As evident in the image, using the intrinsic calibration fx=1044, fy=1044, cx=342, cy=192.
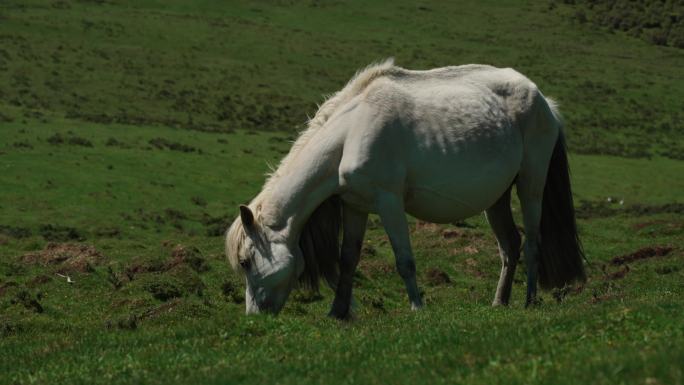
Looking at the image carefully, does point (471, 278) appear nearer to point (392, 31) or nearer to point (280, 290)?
point (280, 290)

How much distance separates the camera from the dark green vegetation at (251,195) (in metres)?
9.83

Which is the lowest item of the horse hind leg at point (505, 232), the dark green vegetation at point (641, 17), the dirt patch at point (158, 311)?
the dark green vegetation at point (641, 17)

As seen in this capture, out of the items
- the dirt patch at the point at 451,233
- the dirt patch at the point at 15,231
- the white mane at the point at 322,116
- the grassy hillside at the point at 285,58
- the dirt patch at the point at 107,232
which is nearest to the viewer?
the white mane at the point at 322,116

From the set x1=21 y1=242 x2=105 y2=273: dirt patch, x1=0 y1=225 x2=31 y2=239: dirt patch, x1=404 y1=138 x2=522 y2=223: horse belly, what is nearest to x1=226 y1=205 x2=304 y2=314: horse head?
x1=404 y1=138 x2=522 y2=223: horse belly

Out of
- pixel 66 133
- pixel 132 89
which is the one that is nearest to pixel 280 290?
pixel 66 133

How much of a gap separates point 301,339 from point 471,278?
13.2 meters

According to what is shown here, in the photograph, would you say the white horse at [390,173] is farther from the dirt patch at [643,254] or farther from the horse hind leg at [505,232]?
the dirt patch at [643,254]

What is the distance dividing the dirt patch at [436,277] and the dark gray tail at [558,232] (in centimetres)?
636

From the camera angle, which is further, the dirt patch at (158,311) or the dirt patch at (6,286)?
the dirt patch at (6,286)

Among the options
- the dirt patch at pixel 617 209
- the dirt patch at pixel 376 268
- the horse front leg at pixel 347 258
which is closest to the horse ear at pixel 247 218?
the horse front leg at pixel 347 258

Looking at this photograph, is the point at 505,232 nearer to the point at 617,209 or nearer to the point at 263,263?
the point at 263,263

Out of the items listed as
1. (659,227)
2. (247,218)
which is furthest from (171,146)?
(247,218)

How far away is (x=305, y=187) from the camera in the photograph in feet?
46.9

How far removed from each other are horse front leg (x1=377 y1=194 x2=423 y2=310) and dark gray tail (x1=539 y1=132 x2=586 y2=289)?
311 centimetres
